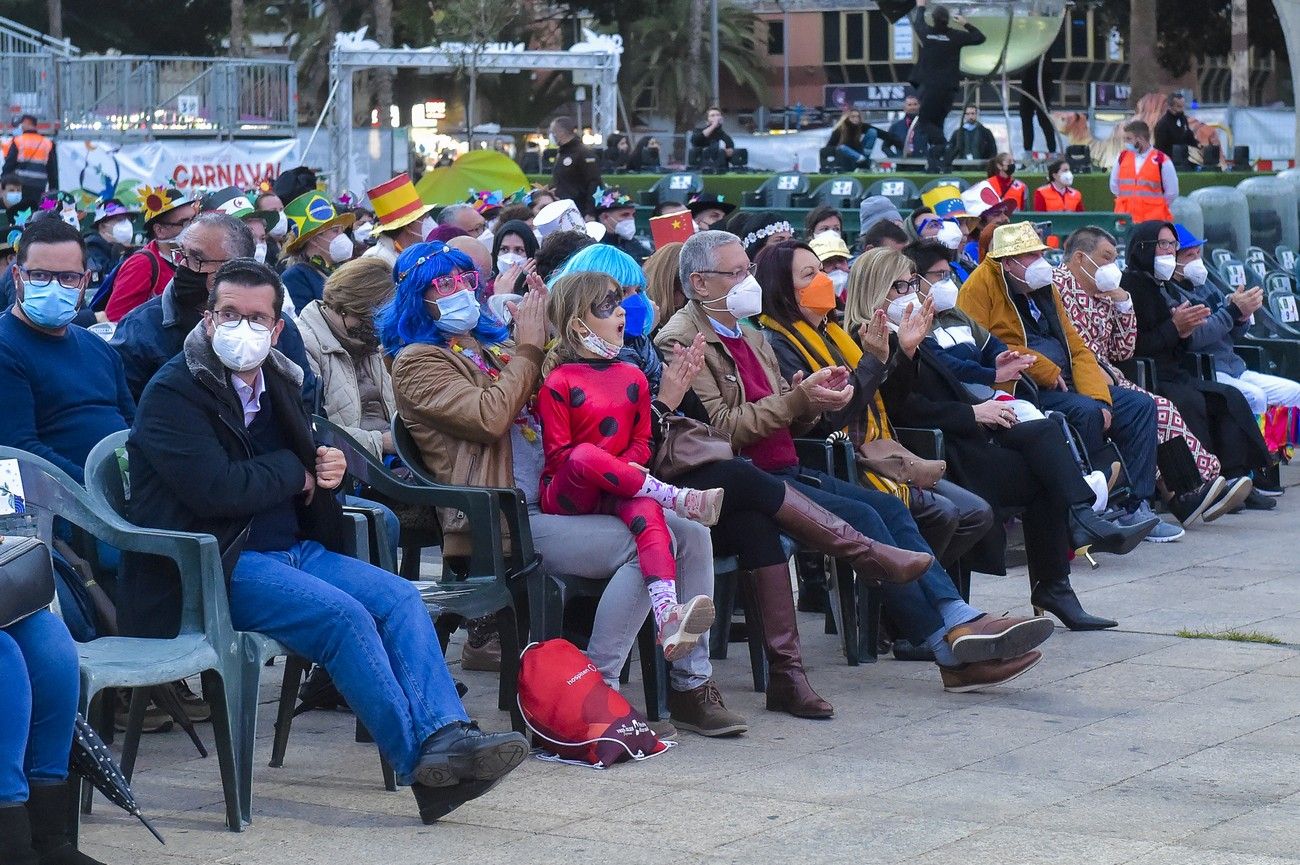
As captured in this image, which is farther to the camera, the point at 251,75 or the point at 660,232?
the point at 251,75

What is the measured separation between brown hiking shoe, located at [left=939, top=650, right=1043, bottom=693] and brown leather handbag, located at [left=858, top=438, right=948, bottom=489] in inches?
32.1

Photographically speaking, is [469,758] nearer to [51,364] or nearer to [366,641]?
[366,641]

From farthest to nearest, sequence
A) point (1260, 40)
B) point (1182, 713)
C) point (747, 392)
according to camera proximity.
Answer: point (1260, 40)
point (747, 392)
point (1182, 713)

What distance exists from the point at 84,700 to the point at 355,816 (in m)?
0.80

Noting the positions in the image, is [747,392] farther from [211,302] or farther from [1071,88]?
[1071,88]

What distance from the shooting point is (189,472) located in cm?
493

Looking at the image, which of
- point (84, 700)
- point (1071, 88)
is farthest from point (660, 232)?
point (1071, 88)

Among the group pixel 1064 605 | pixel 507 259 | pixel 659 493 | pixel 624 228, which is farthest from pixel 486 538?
pixel 624 228

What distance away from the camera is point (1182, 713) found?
607cm

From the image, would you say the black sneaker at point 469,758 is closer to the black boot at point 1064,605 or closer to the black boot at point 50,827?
the black boot at point 50,827

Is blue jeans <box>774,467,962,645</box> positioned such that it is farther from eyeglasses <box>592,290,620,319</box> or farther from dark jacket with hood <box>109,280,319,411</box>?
dark jacket with hood <box>109,280,319,411</box>

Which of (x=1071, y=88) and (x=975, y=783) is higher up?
(x=1071, y=88)

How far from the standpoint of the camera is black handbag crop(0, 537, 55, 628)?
425cm

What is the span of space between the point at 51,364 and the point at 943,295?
391 cm
